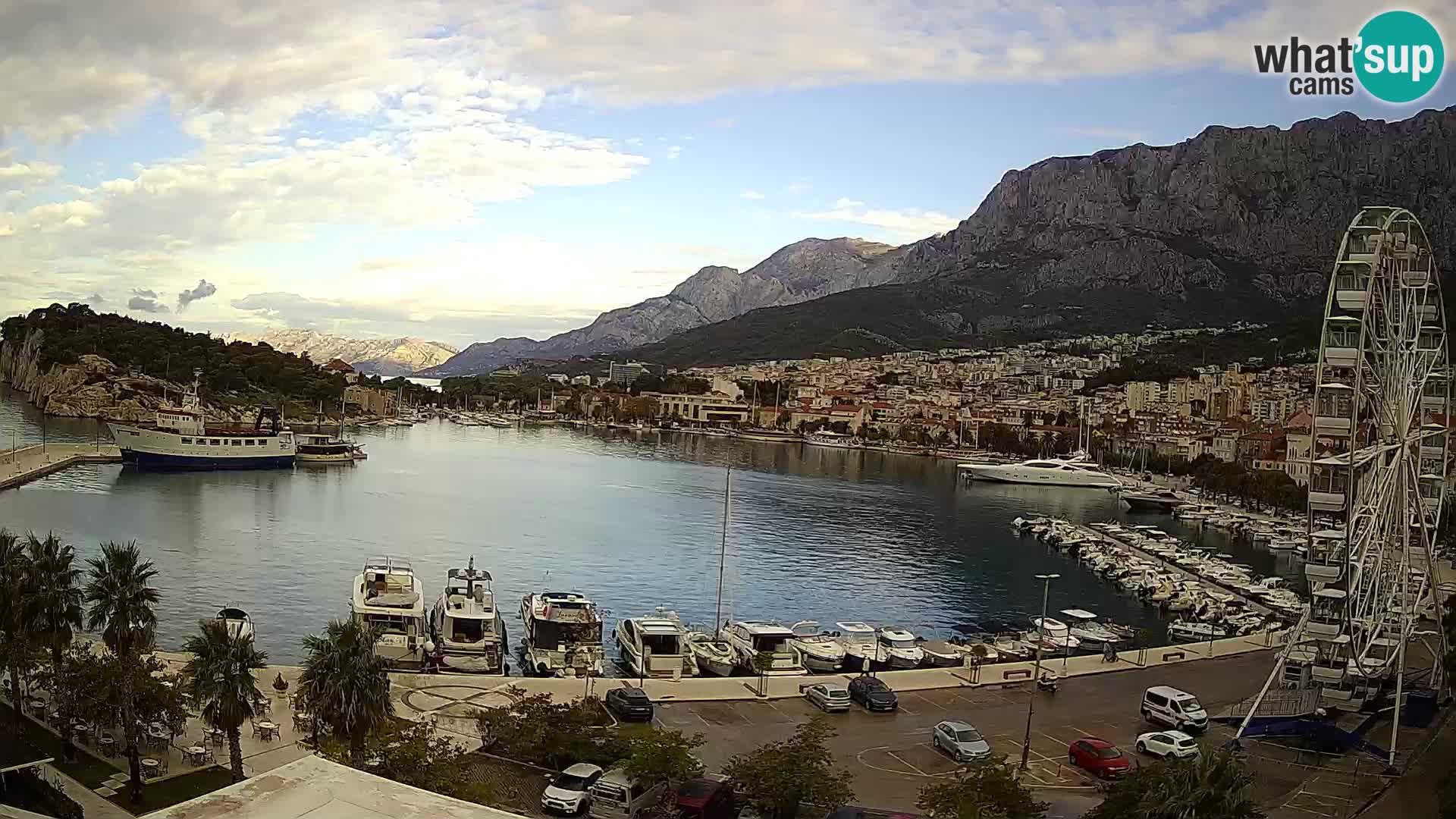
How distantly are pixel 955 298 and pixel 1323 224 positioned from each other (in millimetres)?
52020

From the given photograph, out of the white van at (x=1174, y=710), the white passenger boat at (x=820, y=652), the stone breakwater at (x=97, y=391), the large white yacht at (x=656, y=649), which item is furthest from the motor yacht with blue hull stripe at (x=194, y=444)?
the white van at (x=1174, y=710)

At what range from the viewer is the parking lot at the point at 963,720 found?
1342 cm

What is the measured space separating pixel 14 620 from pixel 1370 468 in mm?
18931

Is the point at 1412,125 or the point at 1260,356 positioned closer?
the point at 1260,356

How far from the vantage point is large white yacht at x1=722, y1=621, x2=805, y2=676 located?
68.4 ft

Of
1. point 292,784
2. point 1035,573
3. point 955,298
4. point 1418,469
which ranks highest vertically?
point 955,298

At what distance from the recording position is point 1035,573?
37031mm


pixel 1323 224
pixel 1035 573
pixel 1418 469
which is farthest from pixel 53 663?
pixel 1323 224

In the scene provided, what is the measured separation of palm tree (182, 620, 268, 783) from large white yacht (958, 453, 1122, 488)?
6154 centimetres

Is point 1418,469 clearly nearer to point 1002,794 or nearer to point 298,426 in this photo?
point 1002,794

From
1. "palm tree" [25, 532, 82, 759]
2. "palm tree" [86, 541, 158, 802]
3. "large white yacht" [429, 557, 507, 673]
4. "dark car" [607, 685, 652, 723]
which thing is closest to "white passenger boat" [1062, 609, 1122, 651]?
"large white yacht" [429, 557, 507, 673]

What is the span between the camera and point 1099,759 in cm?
1370

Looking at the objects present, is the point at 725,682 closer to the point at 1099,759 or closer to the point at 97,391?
the point at 1099,759

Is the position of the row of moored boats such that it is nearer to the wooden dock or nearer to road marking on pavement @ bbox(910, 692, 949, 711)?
road marking on pavement @ bbox(910, 692, 949, 711)
